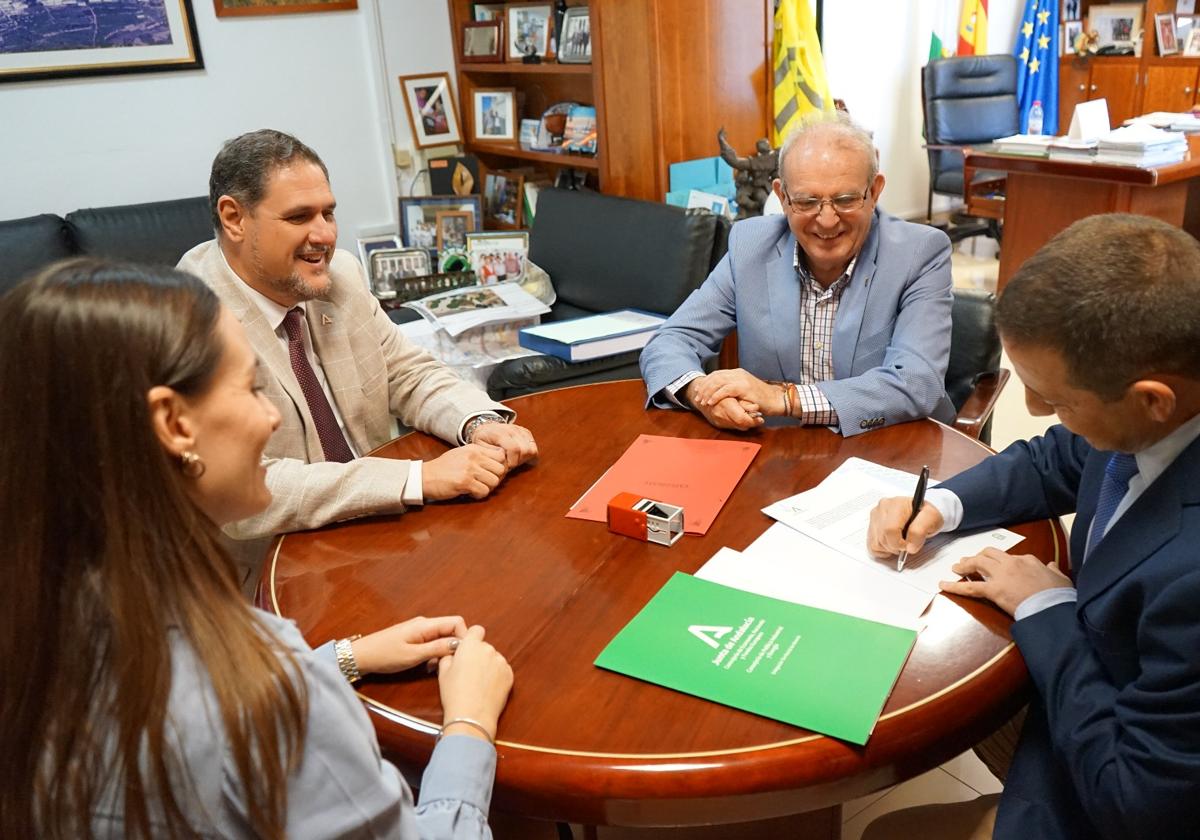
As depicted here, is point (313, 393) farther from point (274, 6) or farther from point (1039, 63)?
point (1039, 63)

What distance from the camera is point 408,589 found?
1.29 metres

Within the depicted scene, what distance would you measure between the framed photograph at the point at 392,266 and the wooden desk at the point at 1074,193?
2.42 m

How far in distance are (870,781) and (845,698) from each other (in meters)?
0.09

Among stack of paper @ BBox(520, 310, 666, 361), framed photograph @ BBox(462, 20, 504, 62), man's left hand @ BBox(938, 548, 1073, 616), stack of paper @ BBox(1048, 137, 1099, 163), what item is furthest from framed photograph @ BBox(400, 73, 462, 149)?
man's left hand @ BBox(938, 548, 1073, 616)

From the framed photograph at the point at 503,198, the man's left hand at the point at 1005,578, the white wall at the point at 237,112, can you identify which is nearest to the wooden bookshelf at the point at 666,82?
the framed photograph at the point at 503,198

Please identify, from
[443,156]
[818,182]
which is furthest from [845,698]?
[443,156]

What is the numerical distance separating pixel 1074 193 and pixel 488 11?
2.59m

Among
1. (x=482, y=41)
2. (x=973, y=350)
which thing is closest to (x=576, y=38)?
(x=482, y=41)

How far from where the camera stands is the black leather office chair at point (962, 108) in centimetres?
522

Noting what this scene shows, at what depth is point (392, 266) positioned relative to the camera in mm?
3578

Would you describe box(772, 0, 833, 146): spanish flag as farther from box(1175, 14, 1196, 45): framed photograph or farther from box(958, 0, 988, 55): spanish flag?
box(1175, 14, 1196, 45): framed photograph

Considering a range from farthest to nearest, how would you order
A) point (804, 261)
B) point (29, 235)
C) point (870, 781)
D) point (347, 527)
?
1. point (29, 235)
2. point (804, 261)
3. point (347, 527)
4. point (870, 781)

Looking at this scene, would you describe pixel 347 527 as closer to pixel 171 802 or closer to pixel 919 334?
pixel 171 802

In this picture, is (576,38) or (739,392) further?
(576,38)
